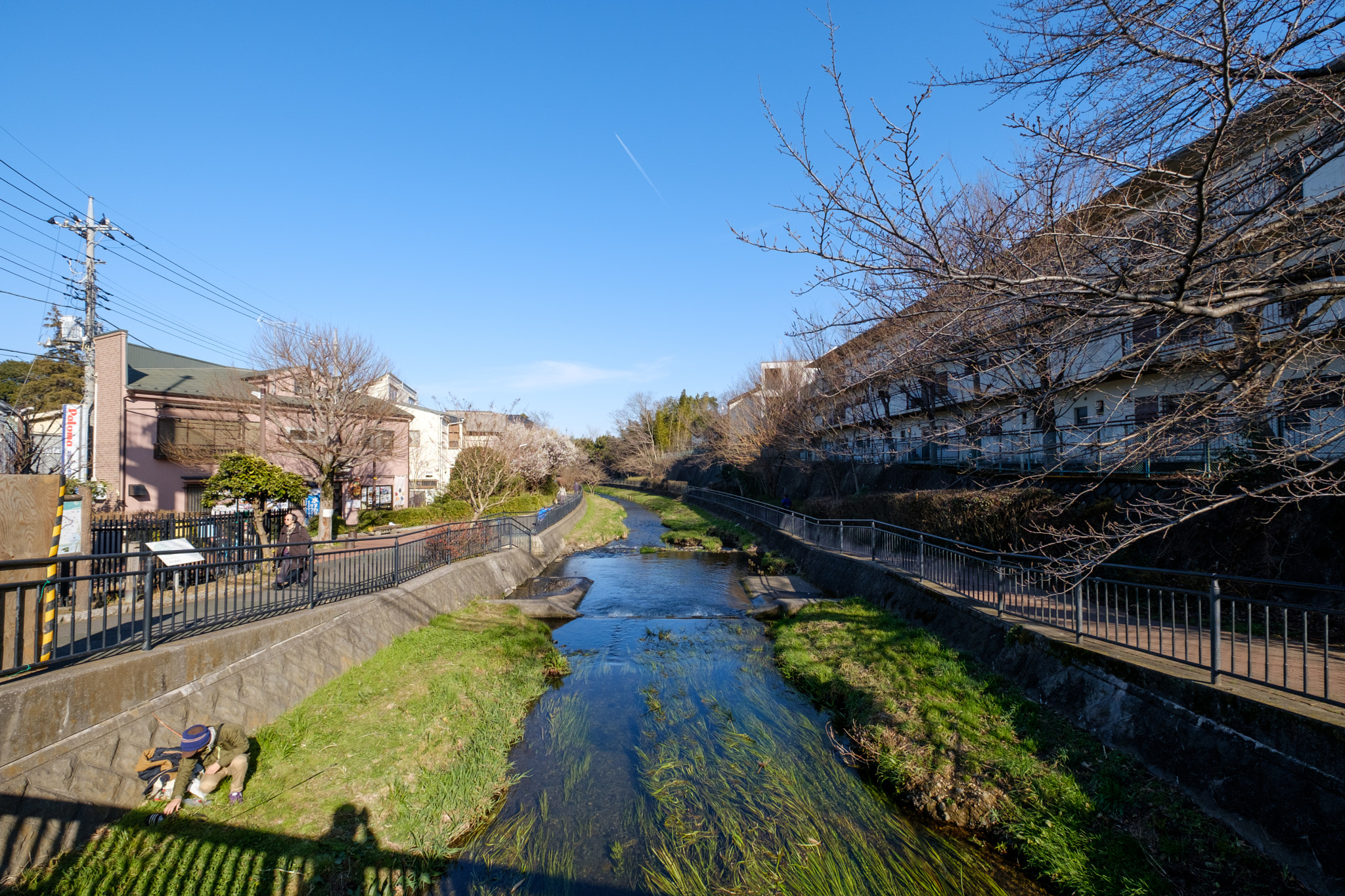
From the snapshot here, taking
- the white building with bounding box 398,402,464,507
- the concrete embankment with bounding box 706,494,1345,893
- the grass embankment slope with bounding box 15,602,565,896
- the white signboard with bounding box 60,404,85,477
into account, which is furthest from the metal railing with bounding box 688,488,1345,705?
the white building with bounding box 398,402,464,507

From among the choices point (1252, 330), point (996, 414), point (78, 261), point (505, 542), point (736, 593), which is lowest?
point (736, 593)

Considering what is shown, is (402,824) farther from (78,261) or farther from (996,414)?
(78,261)

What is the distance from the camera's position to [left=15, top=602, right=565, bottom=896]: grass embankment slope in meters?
4.46

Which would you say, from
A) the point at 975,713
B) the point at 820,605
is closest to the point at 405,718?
the point at 975,713

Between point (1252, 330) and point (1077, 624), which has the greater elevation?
point (1252, 330)

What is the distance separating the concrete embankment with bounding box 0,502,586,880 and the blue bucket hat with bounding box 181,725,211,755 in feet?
1.22

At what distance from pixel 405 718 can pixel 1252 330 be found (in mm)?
10437

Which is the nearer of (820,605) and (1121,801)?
(1121,801)

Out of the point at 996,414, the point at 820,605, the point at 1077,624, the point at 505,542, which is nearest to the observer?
the point at 996,414

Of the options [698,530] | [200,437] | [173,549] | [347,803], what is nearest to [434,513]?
[200,437]

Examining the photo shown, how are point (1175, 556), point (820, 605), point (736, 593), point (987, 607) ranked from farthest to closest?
point (736, 593), point (820, 605), point (1175, 556), point (987, 607)

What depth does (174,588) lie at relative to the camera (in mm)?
6121

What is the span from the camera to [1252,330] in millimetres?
6398

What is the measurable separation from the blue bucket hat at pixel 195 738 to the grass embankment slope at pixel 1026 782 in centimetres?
674
